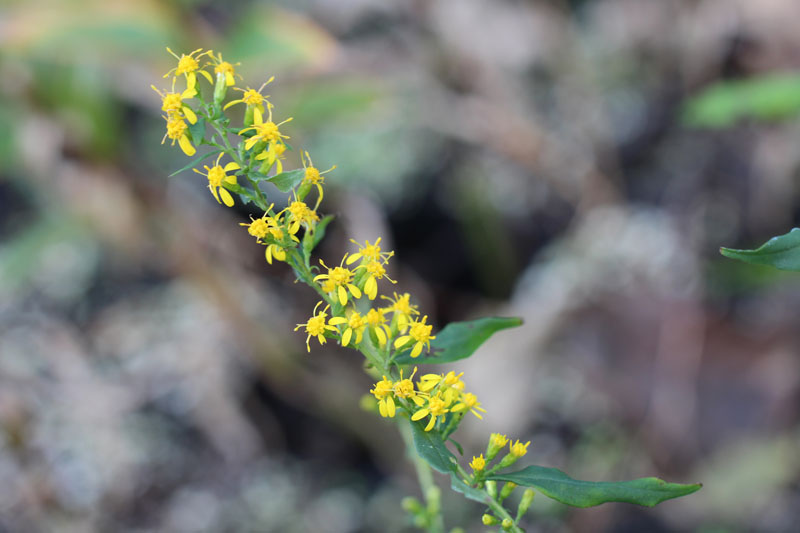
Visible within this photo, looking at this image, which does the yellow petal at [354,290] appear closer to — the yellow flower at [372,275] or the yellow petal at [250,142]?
the yellow flower at [372,275]

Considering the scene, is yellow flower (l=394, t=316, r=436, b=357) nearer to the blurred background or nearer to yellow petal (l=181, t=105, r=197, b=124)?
yellow petal (l=181, t=105, r=197, b=124)

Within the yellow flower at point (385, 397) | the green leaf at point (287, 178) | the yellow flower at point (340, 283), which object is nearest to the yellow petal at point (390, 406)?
the yellow flower at point (385, 397)

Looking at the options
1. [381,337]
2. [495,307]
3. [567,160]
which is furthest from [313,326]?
[567,160]

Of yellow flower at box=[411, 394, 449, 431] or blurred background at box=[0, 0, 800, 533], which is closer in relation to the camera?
yellow flower at box=[411, 394, 449, 431]

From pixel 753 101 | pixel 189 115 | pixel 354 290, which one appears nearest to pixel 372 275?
pixel 354 290

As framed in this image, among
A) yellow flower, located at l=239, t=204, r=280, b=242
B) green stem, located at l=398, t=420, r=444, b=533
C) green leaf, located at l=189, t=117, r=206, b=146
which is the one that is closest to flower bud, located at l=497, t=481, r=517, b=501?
green stem, located at l=398, t=420, r=444, b=533
